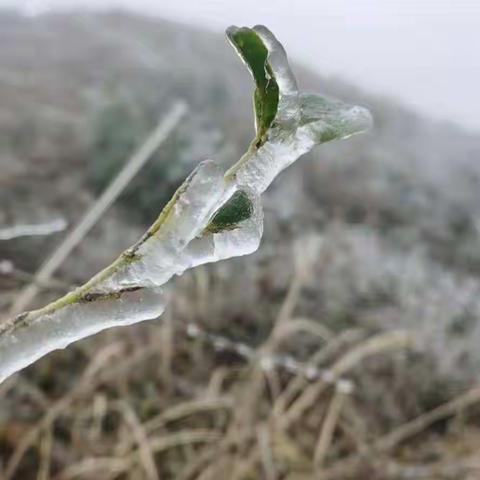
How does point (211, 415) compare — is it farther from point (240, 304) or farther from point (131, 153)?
point (131, 153)

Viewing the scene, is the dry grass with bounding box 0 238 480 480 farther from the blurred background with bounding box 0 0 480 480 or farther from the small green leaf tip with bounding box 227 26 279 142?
the small green leaf tip with bounding box 227 26 279 142

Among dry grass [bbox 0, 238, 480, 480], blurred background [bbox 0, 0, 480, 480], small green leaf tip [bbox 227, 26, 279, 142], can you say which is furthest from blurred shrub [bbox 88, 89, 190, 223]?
small green leaf tip [bbox 227, 26, 279, 142]

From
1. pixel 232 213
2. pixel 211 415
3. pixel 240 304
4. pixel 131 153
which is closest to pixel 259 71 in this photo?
pixel 232 213

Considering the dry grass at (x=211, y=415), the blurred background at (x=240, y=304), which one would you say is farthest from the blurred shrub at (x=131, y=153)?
the dry grass at (x=211, y=415)

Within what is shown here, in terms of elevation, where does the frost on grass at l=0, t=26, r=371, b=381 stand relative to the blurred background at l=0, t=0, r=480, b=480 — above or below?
above

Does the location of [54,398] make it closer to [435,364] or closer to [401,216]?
[435,364]

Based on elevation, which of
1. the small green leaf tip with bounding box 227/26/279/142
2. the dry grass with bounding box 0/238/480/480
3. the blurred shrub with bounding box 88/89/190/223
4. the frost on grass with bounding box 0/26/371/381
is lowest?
the blurred shrub with bounding box 88/89/190/223

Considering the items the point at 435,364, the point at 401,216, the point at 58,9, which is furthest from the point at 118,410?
the point at 58,9
